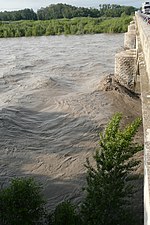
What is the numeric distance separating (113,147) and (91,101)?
29.1ft

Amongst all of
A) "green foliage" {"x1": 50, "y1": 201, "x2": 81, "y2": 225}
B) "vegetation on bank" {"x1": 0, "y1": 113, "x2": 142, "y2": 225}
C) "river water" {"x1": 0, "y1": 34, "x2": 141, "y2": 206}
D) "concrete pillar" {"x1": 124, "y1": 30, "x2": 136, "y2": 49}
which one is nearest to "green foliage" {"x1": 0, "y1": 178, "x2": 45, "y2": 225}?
"vegetation on bank" {"x1": 0, "y1": 113, "x2": 142, "y2": 225}

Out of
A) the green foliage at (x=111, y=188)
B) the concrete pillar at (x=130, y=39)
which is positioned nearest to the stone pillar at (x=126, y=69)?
the green foliage at (x=111, y=188)

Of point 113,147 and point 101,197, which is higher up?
point 113,147

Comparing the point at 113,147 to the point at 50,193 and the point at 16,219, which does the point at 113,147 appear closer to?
the point at 16,219

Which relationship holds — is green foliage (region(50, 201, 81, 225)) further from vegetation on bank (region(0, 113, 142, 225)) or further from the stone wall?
the stone wall

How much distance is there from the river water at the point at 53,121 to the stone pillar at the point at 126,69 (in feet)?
3.35

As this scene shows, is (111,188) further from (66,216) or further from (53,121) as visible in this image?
(53,121)

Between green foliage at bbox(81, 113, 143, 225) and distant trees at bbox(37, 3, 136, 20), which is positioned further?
distant trees at bbox(37, 3, 136, 20)

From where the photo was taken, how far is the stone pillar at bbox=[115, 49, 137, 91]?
595 inches

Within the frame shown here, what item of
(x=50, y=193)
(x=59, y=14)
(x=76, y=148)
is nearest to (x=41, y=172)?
(x=50, y=193)

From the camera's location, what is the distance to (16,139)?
1064 cm

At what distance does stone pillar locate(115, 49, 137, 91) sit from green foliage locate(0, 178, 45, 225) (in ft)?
33.3

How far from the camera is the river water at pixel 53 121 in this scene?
8.65 meters

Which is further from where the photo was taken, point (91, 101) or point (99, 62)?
point (99, 62)
